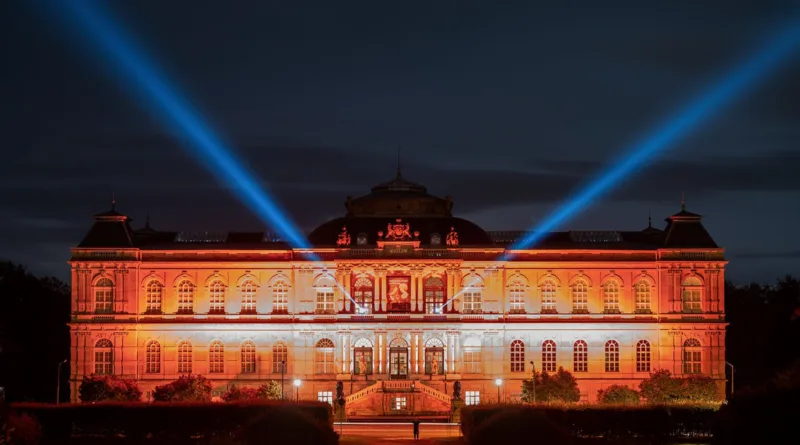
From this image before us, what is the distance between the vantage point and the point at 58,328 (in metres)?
123

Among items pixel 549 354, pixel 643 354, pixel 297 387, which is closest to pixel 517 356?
pixel 549 354

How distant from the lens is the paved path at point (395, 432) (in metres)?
87.5

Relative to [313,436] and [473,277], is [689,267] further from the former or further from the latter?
[313,436]

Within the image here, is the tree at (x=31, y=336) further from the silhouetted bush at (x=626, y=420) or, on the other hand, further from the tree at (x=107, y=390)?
the silhouetted bush at (x=626, y=420)

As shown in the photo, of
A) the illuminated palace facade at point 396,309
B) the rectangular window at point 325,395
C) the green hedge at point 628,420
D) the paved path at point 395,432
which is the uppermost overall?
the illuminated palace facade at point 396,309

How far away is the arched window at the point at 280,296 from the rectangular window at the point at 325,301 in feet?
8.30

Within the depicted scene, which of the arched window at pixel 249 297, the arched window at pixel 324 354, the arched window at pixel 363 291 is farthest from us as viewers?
the arched window at pixel 249 297

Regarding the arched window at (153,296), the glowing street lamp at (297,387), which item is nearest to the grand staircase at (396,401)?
the glowing street lamp at (297,387)

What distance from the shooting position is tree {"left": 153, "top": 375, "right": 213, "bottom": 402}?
4116 inches

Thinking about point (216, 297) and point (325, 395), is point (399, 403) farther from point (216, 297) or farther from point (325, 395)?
point (216, 297)

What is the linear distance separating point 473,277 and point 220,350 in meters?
19.9

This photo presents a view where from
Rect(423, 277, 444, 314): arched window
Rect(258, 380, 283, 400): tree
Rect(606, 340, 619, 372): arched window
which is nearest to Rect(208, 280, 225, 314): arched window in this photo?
Rect(258, 380, 283, 400): tree

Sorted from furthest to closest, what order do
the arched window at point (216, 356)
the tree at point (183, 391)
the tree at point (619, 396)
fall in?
the arched window at point (216, 356)
the tree at point (619, 396)
the tree at point (183, 391)

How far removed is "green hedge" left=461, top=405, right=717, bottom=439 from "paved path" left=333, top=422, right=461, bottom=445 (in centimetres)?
321
